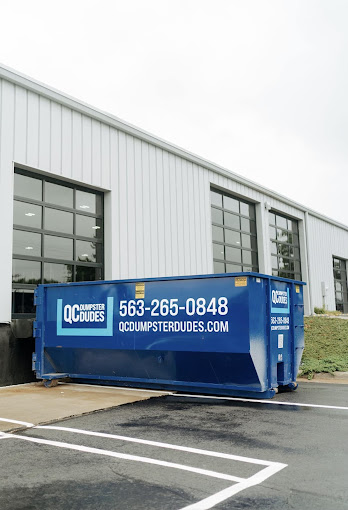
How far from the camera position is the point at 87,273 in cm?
1277

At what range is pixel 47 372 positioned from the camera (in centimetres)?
984

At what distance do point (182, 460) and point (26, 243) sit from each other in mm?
7796

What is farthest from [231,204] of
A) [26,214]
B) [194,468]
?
[194,468]

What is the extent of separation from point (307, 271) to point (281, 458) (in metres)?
19.2

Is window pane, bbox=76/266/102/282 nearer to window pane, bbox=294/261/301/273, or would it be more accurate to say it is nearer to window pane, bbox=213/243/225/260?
window pane, bbox=213/243/225/260

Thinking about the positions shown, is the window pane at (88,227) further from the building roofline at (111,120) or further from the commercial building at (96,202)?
the building roofline at (111,120)

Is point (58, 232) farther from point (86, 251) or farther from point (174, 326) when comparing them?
point (174, 326)

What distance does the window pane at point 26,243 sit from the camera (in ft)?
36.1

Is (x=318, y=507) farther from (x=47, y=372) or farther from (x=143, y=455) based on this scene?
(x=47, y=372)

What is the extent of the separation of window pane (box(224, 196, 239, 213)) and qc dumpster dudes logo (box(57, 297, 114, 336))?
33.4 ft

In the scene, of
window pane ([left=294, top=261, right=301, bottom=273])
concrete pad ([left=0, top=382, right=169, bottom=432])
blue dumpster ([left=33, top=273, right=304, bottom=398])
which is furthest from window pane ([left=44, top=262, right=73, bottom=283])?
window pane ([left=294, top=261, right=301, bottom=273])

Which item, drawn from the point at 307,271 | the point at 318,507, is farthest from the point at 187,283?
the point at 307,271

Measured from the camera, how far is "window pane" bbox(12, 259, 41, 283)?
35.8ft

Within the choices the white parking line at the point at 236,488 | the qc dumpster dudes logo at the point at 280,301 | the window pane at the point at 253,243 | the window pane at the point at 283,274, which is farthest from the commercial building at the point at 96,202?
the white parking line at the point at 236,488
